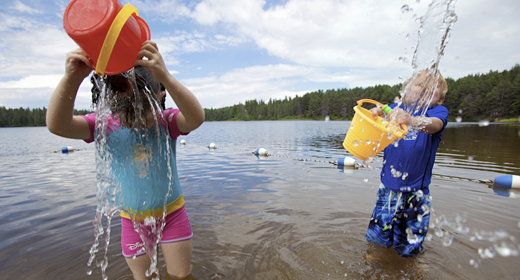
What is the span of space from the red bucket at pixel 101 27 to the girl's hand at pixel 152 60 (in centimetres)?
10

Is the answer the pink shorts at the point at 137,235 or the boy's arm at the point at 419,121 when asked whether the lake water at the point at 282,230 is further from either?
the boy's arm at the point at 419,121

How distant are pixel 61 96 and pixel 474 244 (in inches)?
205

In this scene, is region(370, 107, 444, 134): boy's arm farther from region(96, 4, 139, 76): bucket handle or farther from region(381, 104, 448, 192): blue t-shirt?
region(96, 4, 139, 76): bucket handle

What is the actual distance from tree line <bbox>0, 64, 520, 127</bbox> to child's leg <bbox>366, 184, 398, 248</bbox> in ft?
9.92

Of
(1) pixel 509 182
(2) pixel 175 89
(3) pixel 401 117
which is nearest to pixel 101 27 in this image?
(2) pixel 175 89

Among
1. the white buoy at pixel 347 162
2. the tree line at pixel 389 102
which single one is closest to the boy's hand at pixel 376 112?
the white buoy at pixel 347 162

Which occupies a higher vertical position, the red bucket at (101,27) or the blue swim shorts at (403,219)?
the red bucket at (101,27)

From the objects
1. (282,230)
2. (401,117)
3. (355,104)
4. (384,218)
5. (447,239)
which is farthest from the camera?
(355,104)

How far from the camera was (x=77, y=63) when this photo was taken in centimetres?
153

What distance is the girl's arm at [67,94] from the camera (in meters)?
1.50

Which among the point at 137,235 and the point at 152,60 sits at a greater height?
the point at 152,60

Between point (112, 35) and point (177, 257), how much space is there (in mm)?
1791

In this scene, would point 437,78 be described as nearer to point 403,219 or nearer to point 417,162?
point 417,162

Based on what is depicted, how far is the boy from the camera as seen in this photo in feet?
8.34
